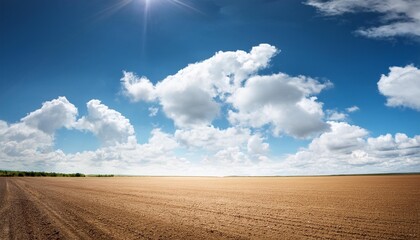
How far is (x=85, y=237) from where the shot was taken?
10.7 meters

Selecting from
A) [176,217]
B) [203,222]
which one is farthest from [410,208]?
[176,217]

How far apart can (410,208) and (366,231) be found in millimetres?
9140

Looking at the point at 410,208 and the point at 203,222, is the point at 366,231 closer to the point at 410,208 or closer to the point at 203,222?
the point at 203,222

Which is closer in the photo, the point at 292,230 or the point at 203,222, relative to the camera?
the point at 292,230

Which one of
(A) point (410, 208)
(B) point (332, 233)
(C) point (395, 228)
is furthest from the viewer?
(A) point (410, 208)

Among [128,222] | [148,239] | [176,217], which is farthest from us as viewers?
[176,217]

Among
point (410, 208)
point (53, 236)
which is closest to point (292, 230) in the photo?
point (53, 236)

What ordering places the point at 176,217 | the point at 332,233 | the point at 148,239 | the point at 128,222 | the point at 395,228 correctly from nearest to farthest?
1. the point at 148,239
2. the point at 332,233
3. the point at 395,228
4. the point at 128,222
5. the point at 176,217

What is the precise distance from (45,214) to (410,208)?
23183 mm

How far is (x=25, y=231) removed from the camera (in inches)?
465

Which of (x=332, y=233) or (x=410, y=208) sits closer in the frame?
(x=332, y=233)

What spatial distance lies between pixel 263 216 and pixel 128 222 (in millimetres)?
7425

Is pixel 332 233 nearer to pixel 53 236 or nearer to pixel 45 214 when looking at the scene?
pixel 53 236

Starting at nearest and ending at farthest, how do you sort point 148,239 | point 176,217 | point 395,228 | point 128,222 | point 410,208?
point 148,239
point 395,228
point 128,222
point 176,217
point 410,208
